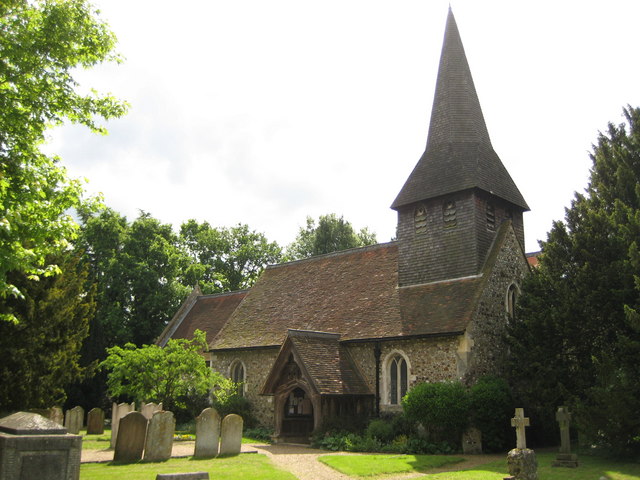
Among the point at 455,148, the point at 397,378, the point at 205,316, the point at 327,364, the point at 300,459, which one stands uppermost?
the point at 455,148

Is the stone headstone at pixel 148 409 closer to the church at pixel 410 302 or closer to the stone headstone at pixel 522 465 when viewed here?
the church at pixel 410 302

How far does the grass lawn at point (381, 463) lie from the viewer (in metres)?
13.7

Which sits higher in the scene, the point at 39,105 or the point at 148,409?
the point at 39,105

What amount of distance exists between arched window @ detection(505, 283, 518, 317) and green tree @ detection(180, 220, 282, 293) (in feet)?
101

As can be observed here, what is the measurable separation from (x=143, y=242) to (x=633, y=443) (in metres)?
30.2

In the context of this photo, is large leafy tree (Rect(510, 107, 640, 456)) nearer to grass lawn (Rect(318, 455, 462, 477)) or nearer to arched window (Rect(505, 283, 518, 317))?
arched window (Rect(505, 283, 518, 317))

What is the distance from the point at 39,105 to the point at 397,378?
14.3 m

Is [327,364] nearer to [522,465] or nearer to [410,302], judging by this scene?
[410,302]

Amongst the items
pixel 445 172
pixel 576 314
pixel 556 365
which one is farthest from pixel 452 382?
pixel 445 172

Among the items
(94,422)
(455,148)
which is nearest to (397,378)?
(455,148)

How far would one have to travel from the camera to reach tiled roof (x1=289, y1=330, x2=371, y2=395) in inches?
765

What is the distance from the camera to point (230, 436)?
617 inches

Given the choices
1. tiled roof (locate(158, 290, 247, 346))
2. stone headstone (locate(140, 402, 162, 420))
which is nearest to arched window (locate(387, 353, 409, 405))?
stone headstone (locate(140, 402, 162, 420))

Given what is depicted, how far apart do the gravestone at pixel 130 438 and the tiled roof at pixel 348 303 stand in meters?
9.09
